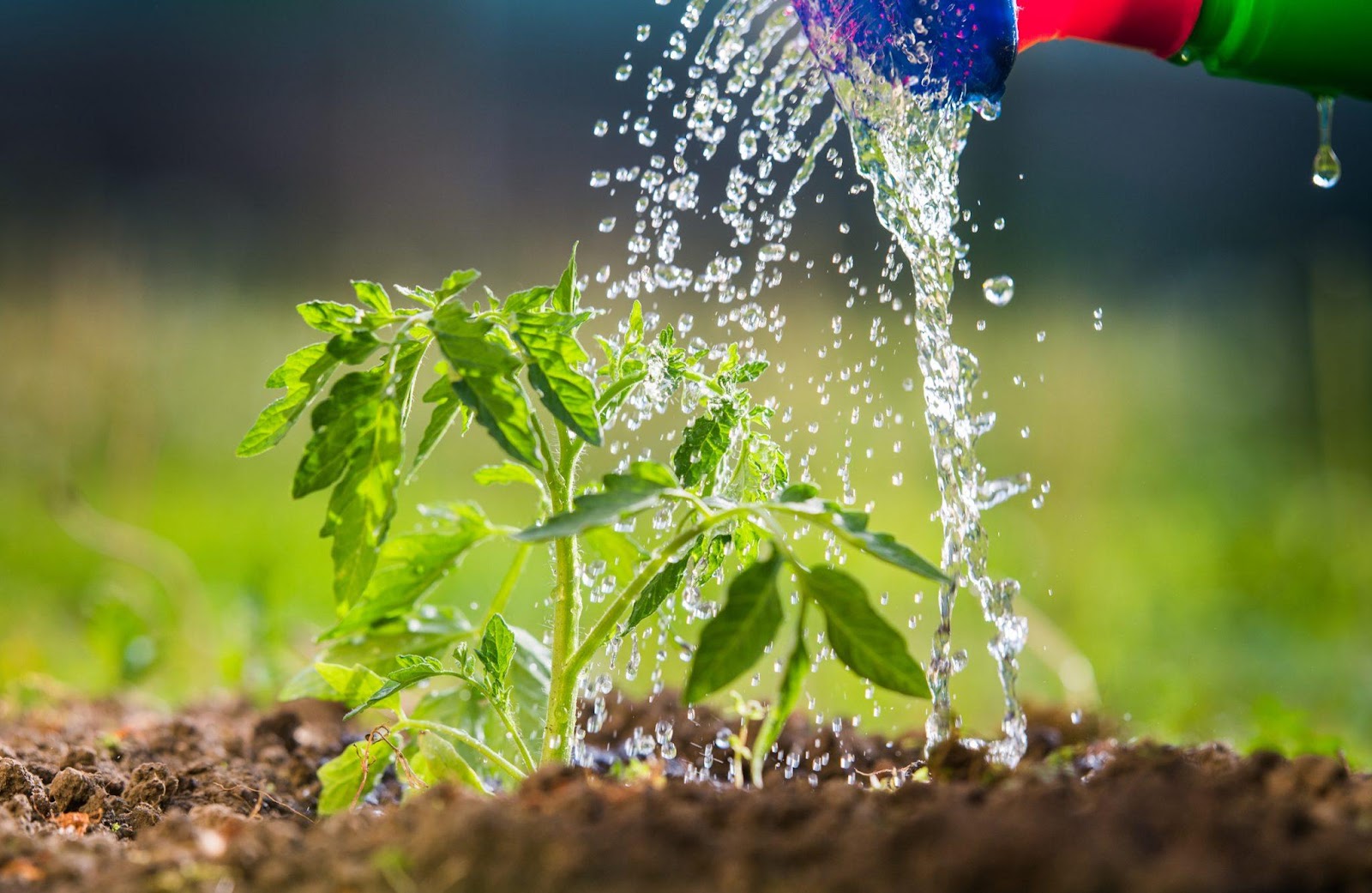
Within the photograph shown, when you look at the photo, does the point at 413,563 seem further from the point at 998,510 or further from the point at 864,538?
the point at 998,510

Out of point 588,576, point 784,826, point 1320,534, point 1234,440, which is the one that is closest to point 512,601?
point 588,576

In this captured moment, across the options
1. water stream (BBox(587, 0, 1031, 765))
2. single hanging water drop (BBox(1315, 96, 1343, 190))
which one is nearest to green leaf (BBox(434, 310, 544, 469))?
water stream (BBox(587, 0, 1031, 765))

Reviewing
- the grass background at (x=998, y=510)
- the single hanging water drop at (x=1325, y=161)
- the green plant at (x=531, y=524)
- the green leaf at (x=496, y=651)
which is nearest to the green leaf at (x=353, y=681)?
the green plant at (x=531, y=524)

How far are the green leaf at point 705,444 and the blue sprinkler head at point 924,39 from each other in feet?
1.45

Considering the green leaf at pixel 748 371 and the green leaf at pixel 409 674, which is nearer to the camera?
the green leaf at pixel 409 674

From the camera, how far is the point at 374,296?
1166mm

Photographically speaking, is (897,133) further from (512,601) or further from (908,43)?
(512,601)

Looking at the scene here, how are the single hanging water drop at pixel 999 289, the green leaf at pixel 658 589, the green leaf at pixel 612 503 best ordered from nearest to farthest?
the green leaf at pixel 612 503, the green leaf at pixel 658 589, the single hanging water drop at pixel 999 289

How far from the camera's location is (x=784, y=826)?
0.86 metres

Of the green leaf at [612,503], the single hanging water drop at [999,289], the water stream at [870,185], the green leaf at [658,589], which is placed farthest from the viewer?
the single hanging water drop at [999,289]

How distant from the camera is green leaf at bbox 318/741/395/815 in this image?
127 centimetres

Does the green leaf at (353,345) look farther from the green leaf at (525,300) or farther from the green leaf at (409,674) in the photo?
the green leaf at (409,674)

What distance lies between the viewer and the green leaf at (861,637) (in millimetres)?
1016

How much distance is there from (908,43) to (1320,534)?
3202 mm
